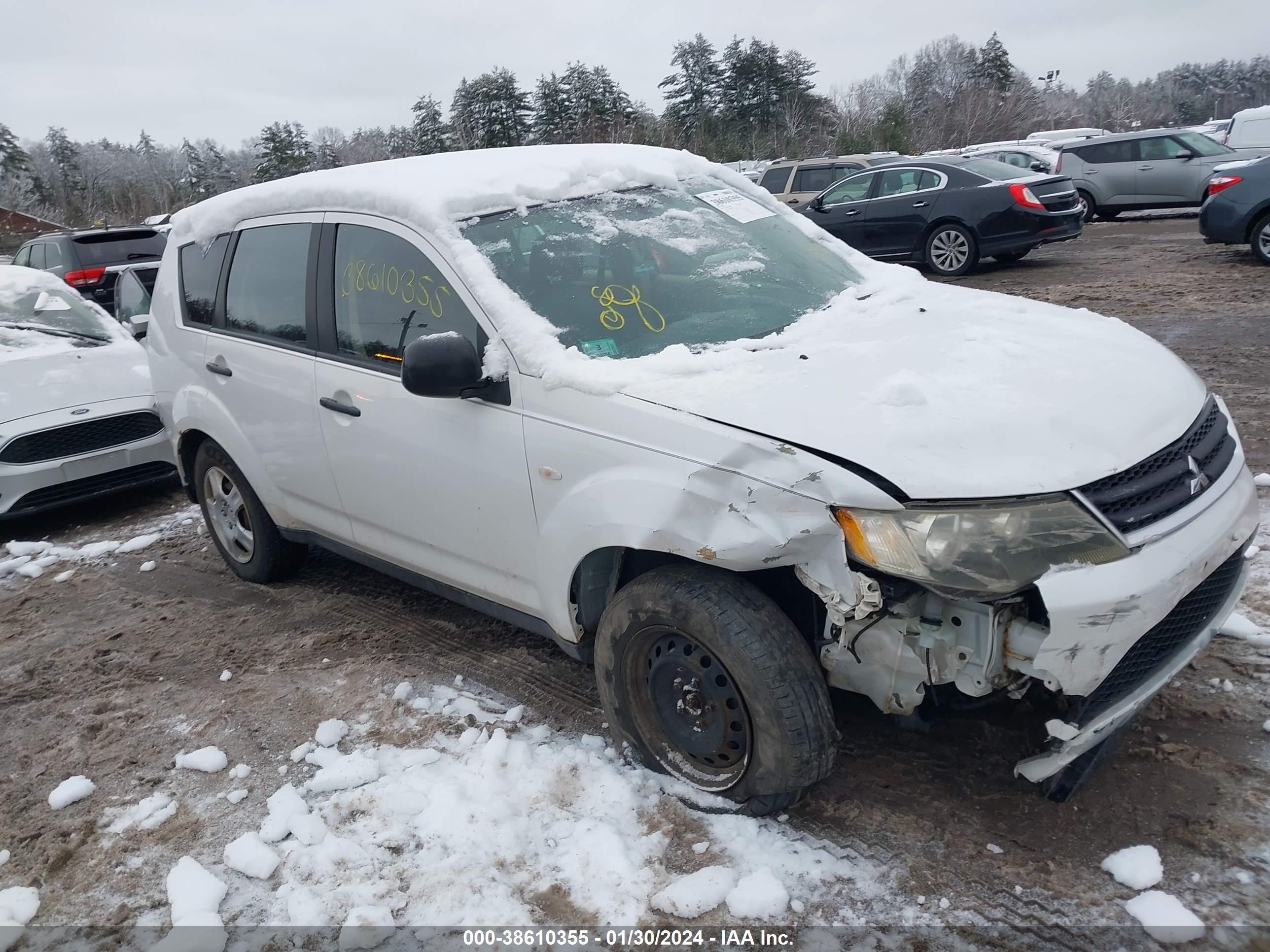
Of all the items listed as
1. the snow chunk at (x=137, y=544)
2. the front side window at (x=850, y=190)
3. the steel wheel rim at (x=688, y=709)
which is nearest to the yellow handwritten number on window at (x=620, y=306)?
the steel wheel rim at (x=688, y=709)

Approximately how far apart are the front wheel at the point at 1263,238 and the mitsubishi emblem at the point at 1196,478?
1008cm

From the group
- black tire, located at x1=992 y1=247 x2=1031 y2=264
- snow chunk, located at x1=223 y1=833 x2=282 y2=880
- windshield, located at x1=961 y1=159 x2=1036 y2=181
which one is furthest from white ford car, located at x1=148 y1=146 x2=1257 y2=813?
windshield, located at x1=961 y1=159 x2=1036 y2=181

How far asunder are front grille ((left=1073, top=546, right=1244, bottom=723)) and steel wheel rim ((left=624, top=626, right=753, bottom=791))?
0.91 m

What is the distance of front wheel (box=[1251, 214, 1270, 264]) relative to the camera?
10758 millimetres

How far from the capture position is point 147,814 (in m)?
3.25

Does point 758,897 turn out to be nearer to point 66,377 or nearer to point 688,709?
point 688,709

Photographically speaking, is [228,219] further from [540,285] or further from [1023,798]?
[1023,798]

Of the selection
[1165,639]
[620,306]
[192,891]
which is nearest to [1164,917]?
[1165,639]

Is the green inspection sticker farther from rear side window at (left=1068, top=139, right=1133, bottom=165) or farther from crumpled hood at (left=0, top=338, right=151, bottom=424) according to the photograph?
rear side window at (left=1068, top=139, right=1133, bottom=165)

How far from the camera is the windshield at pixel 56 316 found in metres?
7.21

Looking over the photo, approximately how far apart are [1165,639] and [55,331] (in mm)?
7515

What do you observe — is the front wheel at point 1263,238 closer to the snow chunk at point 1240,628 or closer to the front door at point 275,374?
the snow chunk at point 1240,628

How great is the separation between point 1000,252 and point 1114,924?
1131 cm

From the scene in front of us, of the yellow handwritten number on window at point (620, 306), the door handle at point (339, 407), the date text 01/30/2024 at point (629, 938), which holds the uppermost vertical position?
the yellow handwritten number on window at point (620, 306)
